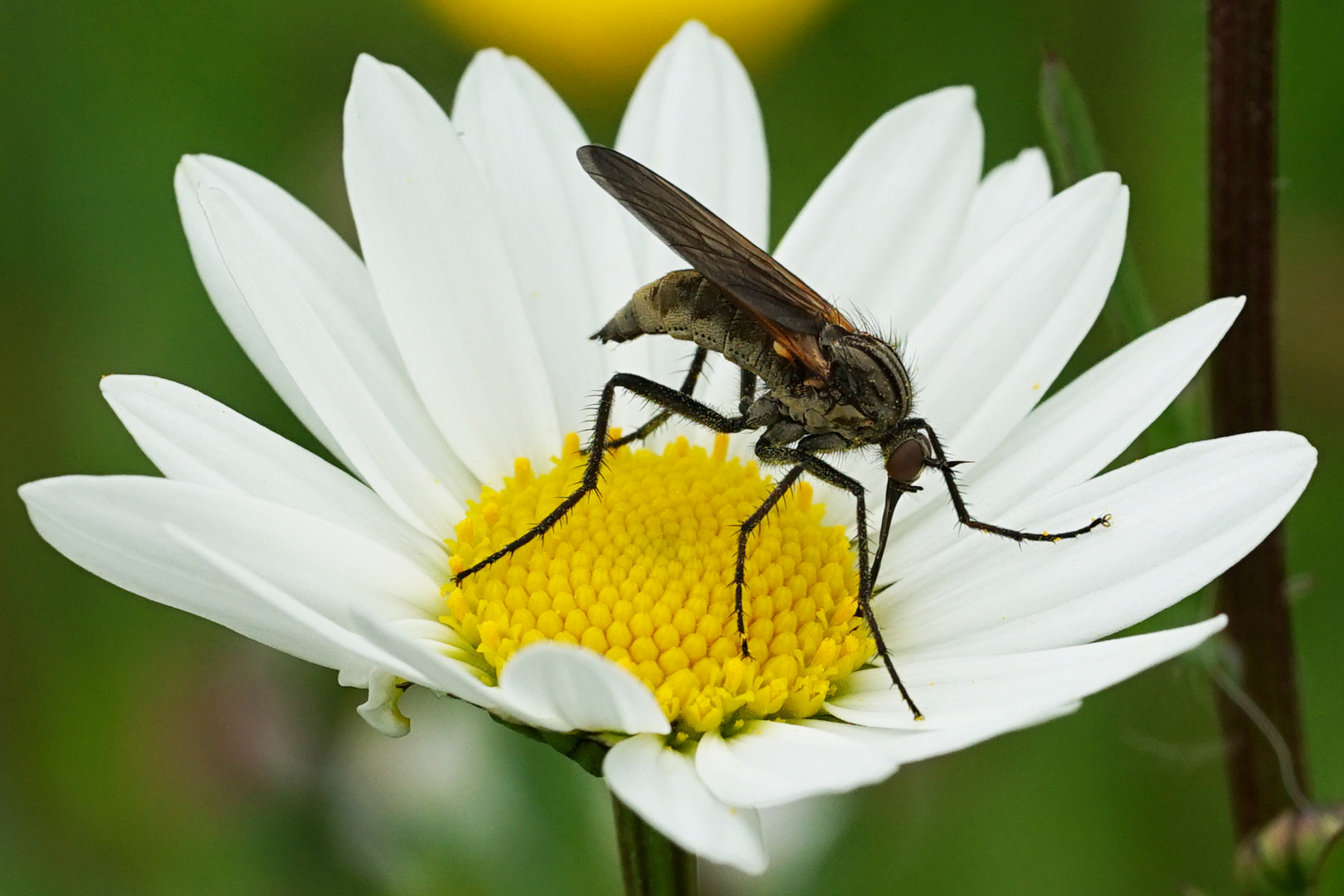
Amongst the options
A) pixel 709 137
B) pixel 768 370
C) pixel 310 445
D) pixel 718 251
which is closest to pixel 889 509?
pixel 768 370

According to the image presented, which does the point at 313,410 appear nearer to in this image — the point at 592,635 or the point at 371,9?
the point at 592,635

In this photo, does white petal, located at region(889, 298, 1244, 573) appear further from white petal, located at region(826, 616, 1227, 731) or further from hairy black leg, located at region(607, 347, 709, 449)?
hairy black leg, located at region(607, 347, 709, 449)

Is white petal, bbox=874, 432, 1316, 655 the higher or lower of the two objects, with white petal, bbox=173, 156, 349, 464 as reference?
lower

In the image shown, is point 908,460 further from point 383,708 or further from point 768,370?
point 383,708

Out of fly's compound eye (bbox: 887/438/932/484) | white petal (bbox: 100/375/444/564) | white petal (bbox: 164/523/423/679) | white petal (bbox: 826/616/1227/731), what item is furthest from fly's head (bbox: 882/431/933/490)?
white petal (bbox: 164/523/423/679)

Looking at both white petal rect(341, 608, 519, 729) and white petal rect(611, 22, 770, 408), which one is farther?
white petal rect(611, 22, 770, 408)

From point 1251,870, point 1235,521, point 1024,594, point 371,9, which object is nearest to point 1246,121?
point 1235,521
